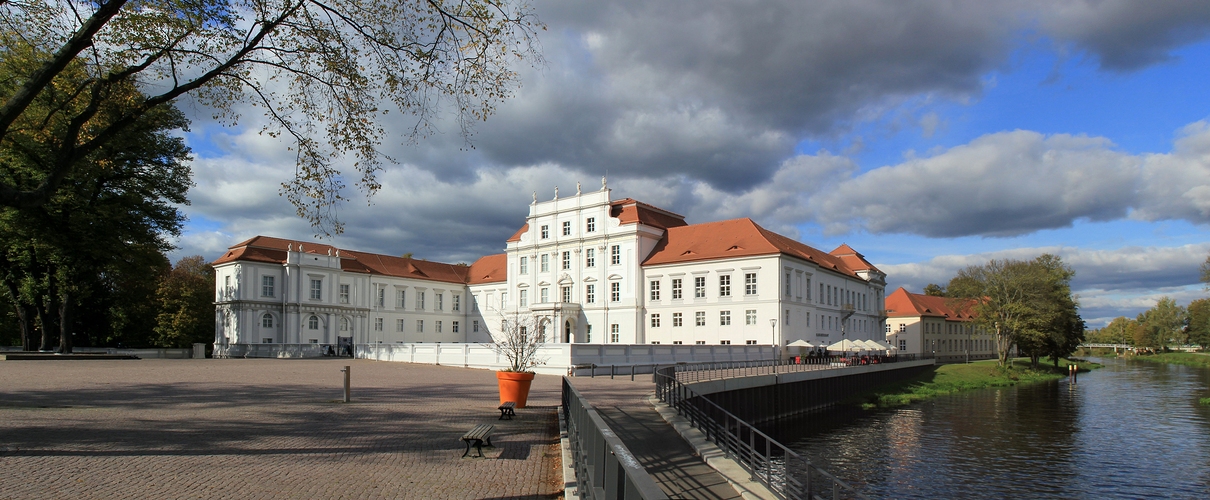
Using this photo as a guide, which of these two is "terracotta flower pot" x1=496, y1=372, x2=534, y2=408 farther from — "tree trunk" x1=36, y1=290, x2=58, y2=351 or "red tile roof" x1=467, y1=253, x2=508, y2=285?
"red tile roof" x1=467, y1=253, x2=508, y2=285

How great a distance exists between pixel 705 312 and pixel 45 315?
4338 centimetres

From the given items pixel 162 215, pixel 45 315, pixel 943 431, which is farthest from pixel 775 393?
pixel 45 315

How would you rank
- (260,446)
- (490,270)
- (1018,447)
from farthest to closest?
1. (490,270)
2. (1018,447)
3. (260,446)

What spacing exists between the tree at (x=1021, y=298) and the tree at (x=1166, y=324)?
78.3 metres

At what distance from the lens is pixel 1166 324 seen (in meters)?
130

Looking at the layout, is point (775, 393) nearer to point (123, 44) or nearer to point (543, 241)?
point (123, 44)

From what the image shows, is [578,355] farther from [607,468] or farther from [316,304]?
[316,304]

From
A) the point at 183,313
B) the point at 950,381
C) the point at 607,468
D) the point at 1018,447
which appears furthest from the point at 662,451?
the point at 183,313

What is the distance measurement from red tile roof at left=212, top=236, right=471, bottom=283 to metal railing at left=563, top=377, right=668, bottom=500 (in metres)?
60.6

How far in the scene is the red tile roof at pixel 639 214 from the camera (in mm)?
63150

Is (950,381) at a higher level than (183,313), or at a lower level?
lower

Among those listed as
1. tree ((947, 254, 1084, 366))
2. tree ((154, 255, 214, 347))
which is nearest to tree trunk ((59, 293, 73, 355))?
tree ((154, 255, 214, 347))

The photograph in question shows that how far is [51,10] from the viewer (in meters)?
11.9

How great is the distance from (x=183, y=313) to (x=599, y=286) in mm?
34653
